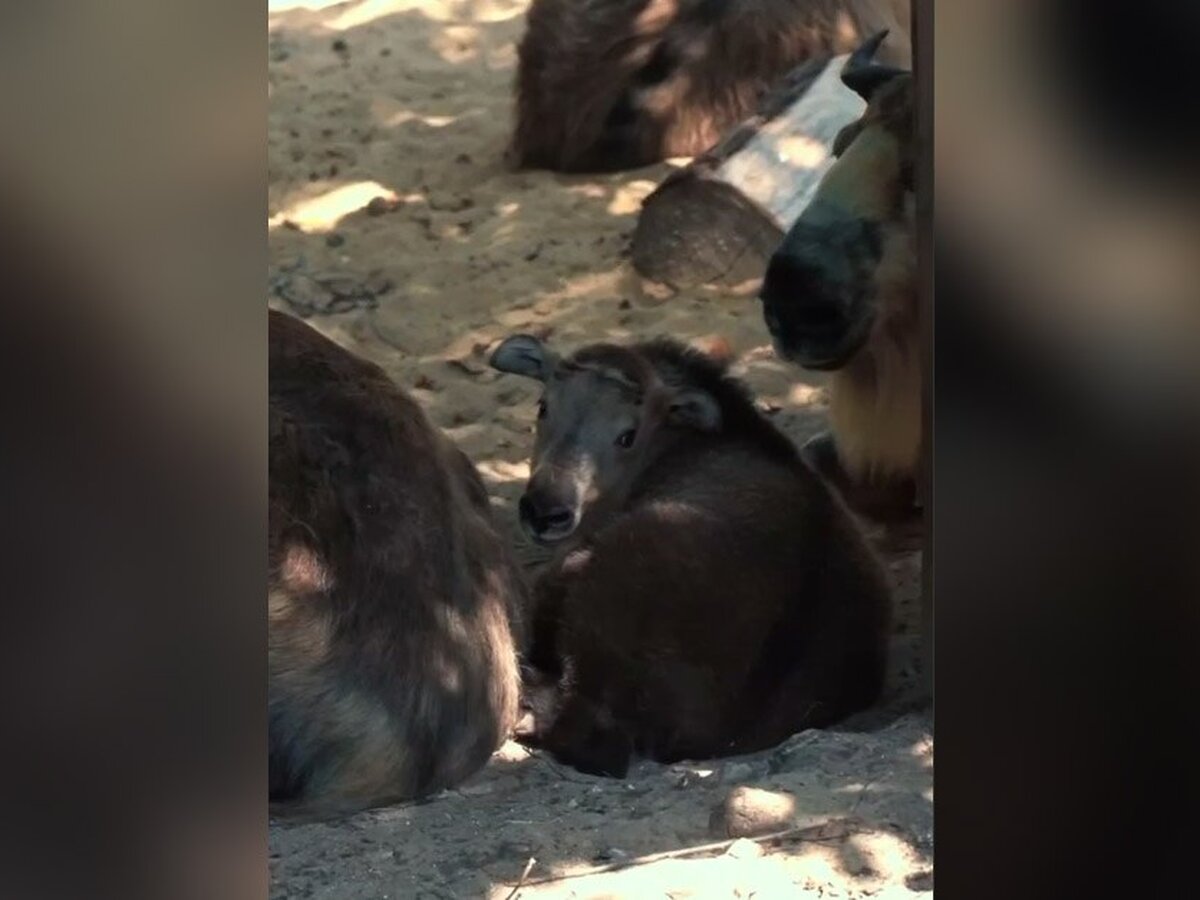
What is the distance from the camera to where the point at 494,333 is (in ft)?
21.3

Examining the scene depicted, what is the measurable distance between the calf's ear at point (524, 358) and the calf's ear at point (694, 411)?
393 mm

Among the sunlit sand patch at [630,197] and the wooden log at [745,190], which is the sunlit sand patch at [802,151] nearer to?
the wooden log at [745,190]

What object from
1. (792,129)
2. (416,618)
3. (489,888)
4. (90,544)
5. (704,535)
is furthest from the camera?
(792,129)

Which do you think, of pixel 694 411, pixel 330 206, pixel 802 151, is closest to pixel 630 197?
pixel 802 151

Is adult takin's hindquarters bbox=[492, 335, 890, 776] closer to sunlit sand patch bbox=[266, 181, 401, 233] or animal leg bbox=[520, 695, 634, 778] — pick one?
animal leg bbox=[520, 695, 634, 778]

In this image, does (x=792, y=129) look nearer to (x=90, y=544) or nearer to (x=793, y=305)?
(x=793, y=305)

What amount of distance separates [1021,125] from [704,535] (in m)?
3.98

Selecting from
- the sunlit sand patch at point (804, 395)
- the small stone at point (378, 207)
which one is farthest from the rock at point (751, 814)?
the small stone at point (378, 207)

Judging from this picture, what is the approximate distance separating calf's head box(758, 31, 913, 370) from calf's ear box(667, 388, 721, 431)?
0.46m

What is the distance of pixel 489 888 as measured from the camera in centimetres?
442

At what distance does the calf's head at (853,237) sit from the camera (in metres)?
5.73

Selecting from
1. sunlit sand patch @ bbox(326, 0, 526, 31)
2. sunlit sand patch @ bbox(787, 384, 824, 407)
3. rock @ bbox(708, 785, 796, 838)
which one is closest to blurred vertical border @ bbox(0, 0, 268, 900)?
rock @ bbox(708, 785, 796, 838)

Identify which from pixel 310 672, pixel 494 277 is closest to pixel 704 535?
pixel 310 672

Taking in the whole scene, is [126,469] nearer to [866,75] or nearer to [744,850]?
[744,850]
